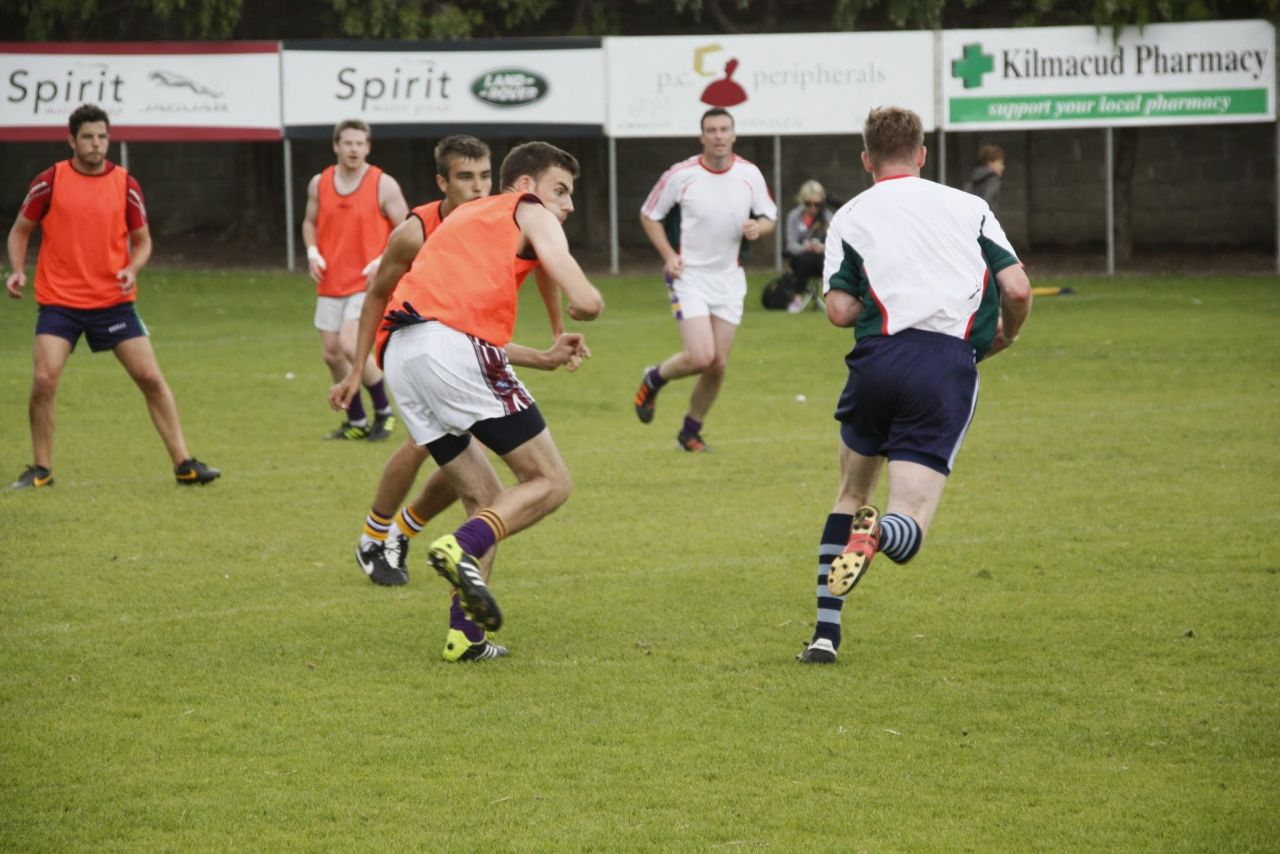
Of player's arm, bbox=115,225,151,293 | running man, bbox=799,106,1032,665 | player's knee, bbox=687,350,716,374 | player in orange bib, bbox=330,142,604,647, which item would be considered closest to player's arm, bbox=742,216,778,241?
player's knee, bbox=687,350,716,374

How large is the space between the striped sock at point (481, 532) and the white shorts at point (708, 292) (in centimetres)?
607

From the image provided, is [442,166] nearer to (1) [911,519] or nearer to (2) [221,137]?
(1) [911,519]

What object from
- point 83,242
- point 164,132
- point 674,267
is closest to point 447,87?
point 164,132

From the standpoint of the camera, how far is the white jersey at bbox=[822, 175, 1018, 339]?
6.16 m

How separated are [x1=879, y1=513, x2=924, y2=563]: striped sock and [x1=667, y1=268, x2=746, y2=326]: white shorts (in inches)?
259

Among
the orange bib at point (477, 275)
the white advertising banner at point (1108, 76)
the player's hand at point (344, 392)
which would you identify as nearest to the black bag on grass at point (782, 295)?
the white advertising banner at point (1108, 76)

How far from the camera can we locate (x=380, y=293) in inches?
281

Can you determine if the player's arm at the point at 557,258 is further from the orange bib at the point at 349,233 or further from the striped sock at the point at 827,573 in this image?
the orange bib at the point at 349,233

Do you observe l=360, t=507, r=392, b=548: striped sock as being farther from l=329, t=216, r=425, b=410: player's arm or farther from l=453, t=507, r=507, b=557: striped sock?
l=453, t=507, r=507, b=557: striped sock

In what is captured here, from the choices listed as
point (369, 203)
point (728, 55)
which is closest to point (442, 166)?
point (369, 203)

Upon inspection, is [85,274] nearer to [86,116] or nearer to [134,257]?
[134,257]

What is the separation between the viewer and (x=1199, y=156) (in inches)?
1160

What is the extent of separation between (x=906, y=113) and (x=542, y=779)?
2.72m

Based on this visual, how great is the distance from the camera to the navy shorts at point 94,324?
10789 mm
